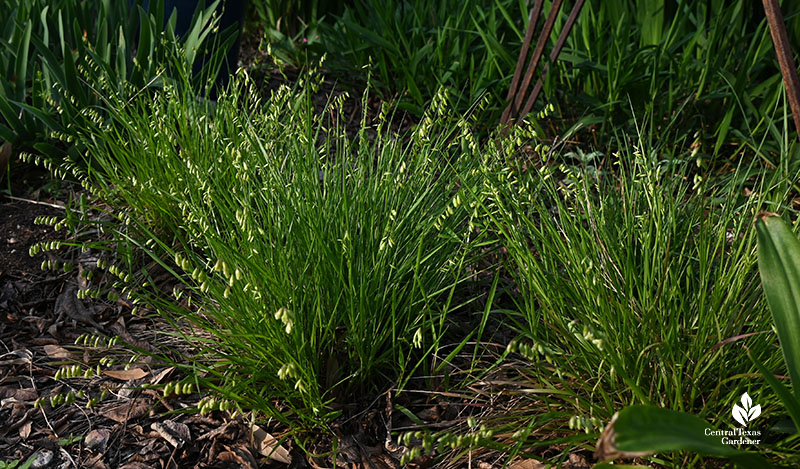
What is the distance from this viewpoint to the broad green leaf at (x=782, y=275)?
1200 mm

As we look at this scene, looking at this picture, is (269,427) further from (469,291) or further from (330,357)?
(469,291)

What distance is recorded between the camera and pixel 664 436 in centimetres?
100

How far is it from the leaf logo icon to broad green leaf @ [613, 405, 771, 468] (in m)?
0.25

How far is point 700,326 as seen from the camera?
1.45 metres

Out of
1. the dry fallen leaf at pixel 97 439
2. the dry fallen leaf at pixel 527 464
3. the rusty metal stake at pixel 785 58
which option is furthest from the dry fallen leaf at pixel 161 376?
the rusty metal stake at pixel 785 58

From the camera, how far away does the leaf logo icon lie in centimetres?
133

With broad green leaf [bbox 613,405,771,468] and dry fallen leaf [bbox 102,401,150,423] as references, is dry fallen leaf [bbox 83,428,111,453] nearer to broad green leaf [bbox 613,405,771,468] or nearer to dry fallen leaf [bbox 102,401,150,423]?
dry fallen leaf [bbox 102,401,150,423]

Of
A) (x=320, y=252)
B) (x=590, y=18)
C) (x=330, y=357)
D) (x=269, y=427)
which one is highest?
(x=590, y=18)

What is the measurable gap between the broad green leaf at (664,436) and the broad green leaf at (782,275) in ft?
0.77

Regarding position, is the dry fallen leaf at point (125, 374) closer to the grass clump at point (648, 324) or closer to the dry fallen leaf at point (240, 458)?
the dry fallen leaf at point (240, 458)

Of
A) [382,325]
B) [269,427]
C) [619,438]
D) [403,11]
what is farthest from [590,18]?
[619,438]

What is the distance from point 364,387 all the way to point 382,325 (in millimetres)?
159

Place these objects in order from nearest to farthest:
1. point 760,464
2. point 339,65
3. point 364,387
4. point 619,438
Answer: point 619,438 < point 760,464 < point 364,387 < point 339,65

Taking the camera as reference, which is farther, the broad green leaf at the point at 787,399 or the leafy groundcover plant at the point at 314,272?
the leafy groundcover plant at the point at 314,272
